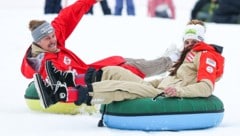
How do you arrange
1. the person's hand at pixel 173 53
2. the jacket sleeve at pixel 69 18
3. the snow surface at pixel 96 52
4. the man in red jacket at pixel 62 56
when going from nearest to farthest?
the snow surface at pixel 96 52 → the man in red jacket at pixel 62 56 → the person's hand at pixel 173 53 → the jacket sleeve at pixel 69 18

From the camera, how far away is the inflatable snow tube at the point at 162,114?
525 cm

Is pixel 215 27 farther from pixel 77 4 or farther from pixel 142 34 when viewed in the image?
pixel 77 4

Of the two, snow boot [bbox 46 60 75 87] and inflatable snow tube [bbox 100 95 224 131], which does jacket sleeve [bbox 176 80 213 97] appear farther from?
snow boot [bbox 46 60 75 87]

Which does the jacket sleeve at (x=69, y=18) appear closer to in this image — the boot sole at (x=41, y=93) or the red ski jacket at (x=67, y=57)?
the red ski jacket at (x=67, y=57)

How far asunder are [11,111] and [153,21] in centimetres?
555

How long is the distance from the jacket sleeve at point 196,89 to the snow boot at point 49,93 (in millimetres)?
831

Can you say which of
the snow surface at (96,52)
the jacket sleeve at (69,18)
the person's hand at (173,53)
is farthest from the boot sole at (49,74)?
the person's hand at (173,53)

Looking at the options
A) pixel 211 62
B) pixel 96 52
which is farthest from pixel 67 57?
pixel 96 52

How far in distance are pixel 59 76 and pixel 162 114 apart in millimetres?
830

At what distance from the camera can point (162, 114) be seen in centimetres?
525

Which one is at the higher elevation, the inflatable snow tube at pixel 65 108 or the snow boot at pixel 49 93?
the snow boot at pixel 49 93

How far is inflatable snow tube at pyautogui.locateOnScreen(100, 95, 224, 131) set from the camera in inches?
207

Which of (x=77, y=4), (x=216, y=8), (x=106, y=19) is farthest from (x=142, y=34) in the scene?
(x=77, y=4)

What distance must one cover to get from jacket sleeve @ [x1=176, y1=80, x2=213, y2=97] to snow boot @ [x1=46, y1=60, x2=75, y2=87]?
81 cm
